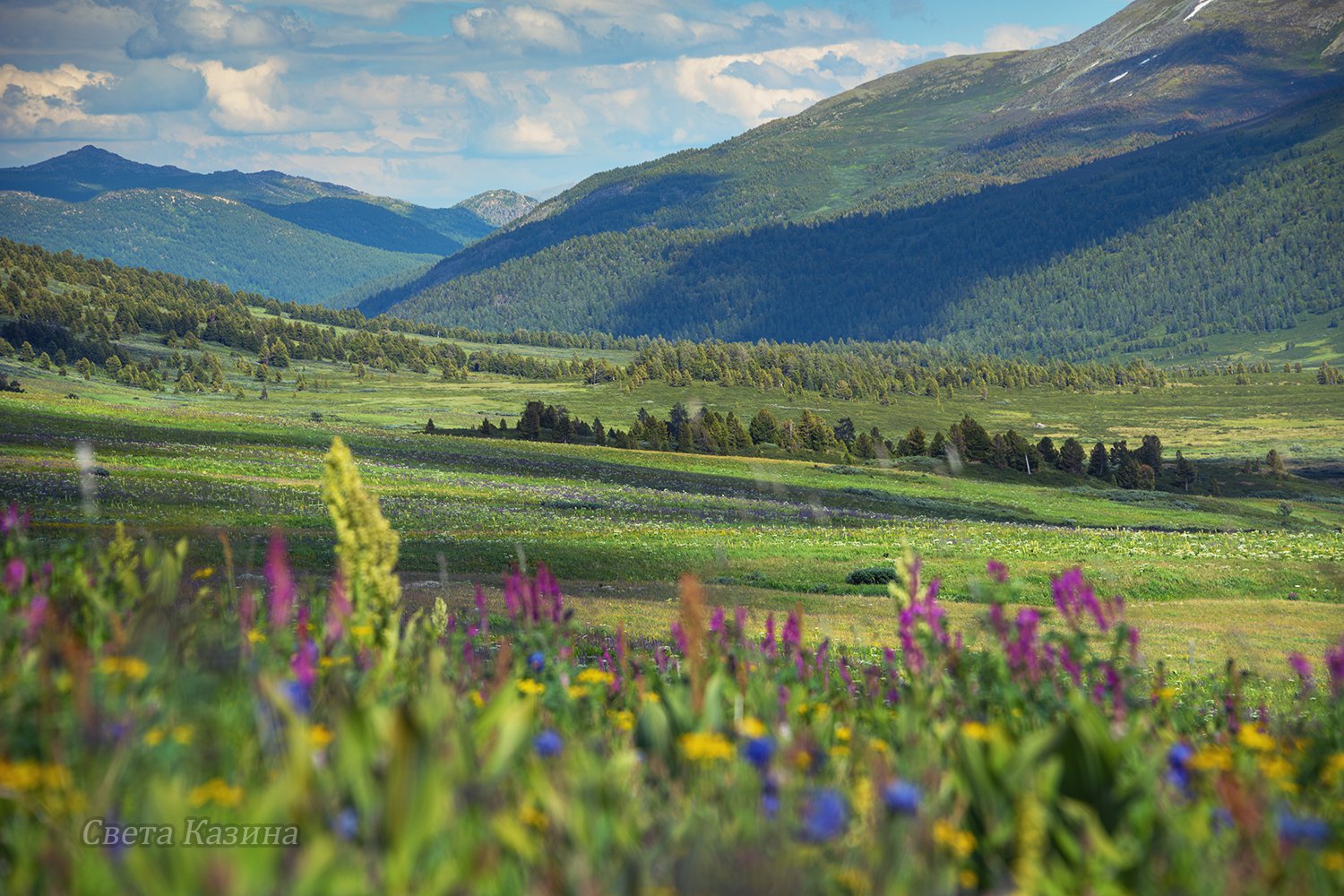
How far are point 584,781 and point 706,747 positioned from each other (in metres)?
0.55

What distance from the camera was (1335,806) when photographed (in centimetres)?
573

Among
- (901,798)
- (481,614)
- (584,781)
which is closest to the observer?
(901,798)

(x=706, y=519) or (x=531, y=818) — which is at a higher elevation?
(x=531, y=818)

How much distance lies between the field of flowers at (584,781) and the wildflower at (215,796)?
2 cm

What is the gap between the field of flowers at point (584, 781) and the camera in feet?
12.8

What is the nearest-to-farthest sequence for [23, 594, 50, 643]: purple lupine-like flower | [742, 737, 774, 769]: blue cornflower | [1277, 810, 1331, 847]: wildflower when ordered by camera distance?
[1277, 810, 1331, 847]: wildflower, [742, 737, 774, 769]: blue cornflower, [23, 594, 50, 643]: purple lupine-like flower

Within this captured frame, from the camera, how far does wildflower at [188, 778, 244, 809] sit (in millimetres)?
4395

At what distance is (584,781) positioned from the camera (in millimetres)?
4746

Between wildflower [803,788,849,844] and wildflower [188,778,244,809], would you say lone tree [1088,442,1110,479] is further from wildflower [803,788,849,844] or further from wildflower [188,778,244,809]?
wildflower [188,778,244,809]

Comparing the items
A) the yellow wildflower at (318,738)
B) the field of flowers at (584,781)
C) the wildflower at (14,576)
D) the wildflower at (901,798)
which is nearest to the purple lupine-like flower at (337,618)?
the field of flowers at (584,781)

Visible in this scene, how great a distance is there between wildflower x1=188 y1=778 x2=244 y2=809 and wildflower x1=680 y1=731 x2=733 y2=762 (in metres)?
1.90

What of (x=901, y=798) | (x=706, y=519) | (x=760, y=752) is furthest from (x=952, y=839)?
(x=706, y=519)

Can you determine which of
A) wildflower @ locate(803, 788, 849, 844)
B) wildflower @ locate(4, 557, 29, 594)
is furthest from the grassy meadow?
wildflower @ locate(803, 788, 849, 844)

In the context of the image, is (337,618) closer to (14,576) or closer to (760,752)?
(14,576)
